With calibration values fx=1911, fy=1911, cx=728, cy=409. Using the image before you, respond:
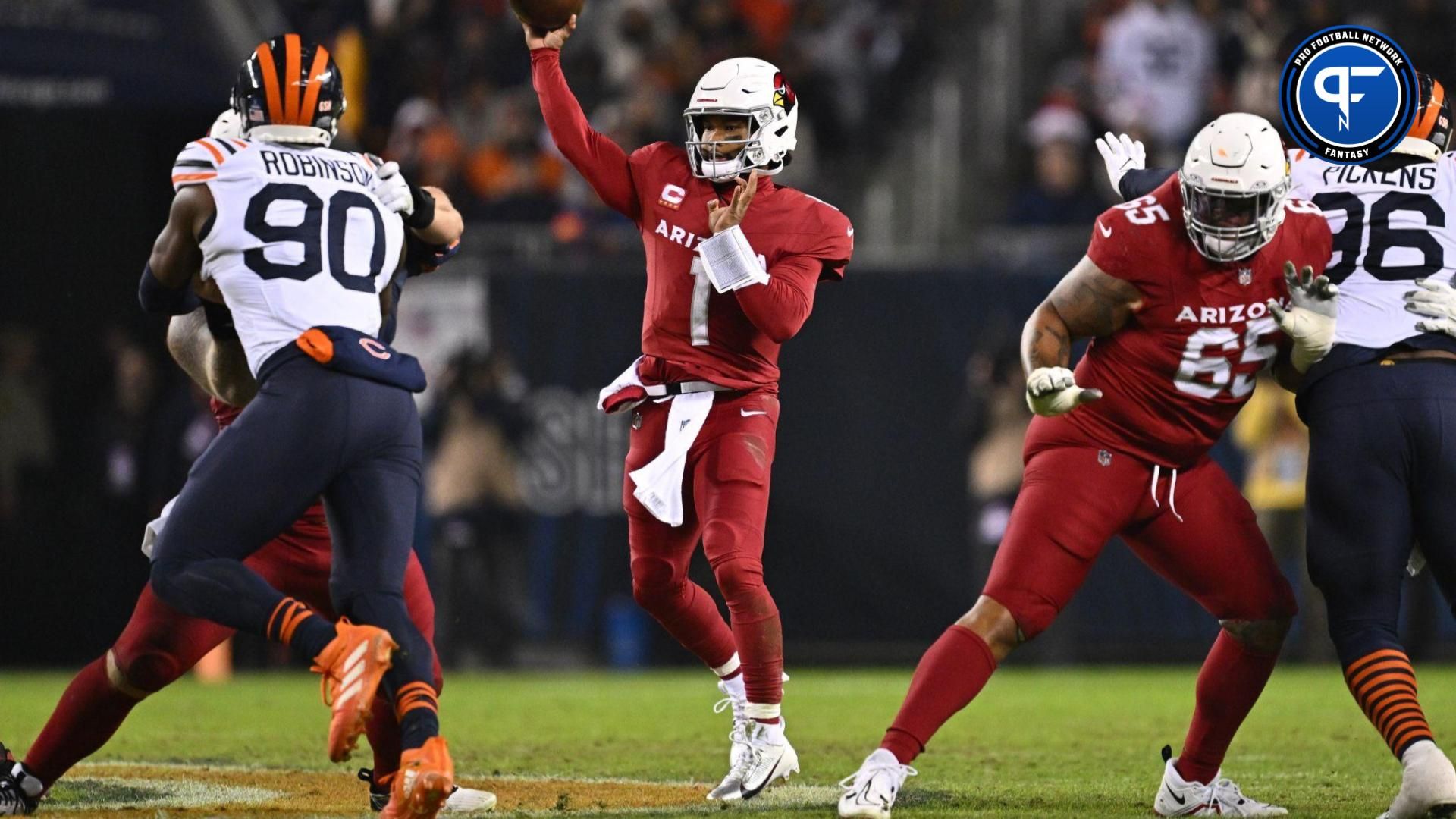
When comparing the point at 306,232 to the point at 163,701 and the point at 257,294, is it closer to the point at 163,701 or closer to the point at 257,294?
the point at 257,294

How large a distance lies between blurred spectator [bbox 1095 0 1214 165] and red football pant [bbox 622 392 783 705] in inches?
299

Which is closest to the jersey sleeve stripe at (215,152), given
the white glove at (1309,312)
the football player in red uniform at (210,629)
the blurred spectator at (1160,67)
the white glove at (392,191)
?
the football player in red uniform at (210,629)

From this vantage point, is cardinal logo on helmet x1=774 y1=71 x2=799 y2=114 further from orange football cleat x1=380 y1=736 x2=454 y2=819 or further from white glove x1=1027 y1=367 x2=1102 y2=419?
orange football cleat x1=380 y1=736 x2=454 y2=819

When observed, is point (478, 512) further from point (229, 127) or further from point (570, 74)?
point (229, 127)

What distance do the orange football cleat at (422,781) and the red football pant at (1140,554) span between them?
122 cm

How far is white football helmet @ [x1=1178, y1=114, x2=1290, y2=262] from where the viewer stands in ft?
16.8

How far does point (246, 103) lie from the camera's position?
16.6ft

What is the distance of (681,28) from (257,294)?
9550mm

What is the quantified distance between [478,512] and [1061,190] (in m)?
4.17

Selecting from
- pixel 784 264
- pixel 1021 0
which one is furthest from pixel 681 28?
pixel 784 264

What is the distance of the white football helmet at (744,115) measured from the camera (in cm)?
610

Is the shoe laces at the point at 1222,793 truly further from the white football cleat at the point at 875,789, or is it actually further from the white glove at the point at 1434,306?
the white glove at the point at 1434,306

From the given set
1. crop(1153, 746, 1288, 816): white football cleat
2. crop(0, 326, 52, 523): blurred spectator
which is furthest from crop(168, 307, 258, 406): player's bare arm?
crop(0, 326, 52, 523): blurred spectator

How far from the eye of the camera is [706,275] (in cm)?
605
